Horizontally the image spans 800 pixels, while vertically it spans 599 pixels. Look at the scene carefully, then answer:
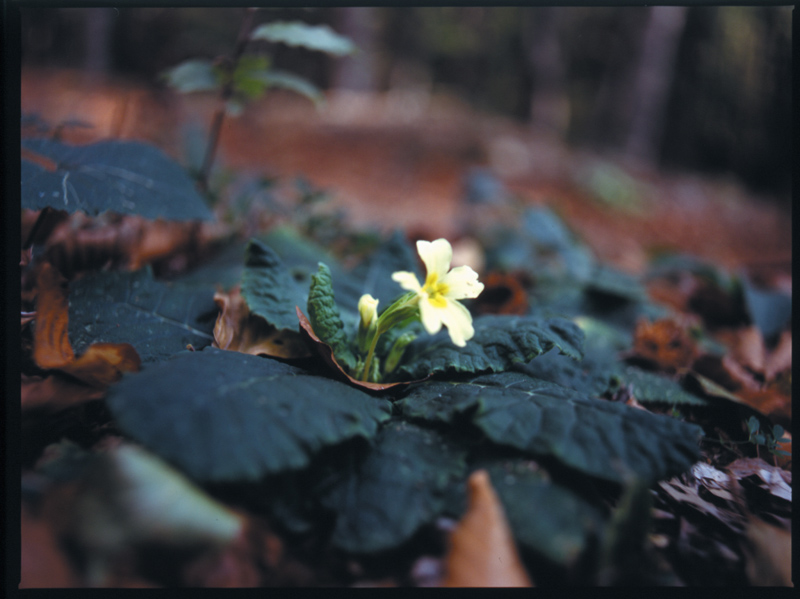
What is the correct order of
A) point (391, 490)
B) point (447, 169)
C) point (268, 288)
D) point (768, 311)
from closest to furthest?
point (391, 490), point (268, 288), point (768, 311), point (447, 169)

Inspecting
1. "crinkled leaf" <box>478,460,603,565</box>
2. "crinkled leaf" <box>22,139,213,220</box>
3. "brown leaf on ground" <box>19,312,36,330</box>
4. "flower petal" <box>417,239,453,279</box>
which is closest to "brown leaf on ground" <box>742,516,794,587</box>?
"crinkled leaf" <box>478,460,603,565</box>

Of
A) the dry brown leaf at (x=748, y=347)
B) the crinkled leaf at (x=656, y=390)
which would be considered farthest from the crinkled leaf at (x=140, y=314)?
the dry brown leaf at (x=748, y=347)

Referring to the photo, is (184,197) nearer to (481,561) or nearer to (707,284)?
(481,561)

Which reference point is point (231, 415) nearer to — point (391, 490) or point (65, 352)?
point (391, 490)

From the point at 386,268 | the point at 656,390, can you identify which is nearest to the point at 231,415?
the point at 386,268

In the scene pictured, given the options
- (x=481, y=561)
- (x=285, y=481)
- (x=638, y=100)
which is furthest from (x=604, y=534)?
(x=638, y=100)
